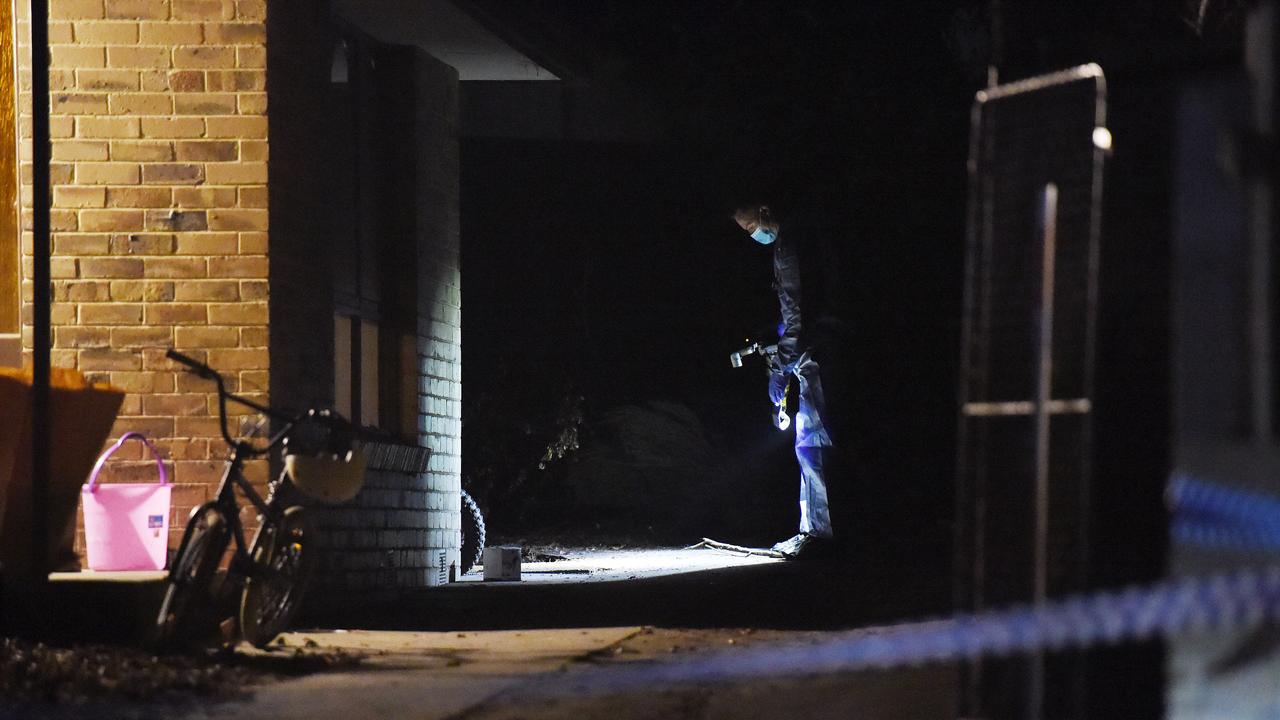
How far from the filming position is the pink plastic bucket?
7848mm

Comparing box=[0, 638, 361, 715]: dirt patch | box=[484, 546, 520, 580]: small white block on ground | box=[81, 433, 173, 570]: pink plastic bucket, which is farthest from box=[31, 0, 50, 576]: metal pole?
box=[484, 546, 520, 580]: small white block on ground

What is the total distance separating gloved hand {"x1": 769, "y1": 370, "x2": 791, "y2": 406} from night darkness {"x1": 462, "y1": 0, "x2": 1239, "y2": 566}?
2.14 meters

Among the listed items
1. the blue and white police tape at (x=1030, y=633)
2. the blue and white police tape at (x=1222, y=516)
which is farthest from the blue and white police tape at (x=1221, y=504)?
the blue and white police tape at (x=1030, y=633)

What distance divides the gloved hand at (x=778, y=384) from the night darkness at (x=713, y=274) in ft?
7.01

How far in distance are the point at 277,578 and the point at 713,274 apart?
14956mm

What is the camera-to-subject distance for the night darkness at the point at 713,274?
1830 cm

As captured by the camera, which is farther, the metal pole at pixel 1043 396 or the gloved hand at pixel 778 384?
the gloved hand at pixel 778 384

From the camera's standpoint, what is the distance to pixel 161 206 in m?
8.73

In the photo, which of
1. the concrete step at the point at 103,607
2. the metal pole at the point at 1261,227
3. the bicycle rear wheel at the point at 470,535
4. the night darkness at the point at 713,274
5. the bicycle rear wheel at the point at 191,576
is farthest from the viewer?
the night darkness at the point at 713,274

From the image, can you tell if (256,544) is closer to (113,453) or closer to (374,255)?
(113,453)

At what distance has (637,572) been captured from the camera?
13.6 metres

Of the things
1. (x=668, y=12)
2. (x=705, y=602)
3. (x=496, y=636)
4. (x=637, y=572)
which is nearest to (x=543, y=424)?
(x=668, y=12)

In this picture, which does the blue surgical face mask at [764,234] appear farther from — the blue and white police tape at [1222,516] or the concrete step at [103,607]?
the blue and white police tape at [1222,516]

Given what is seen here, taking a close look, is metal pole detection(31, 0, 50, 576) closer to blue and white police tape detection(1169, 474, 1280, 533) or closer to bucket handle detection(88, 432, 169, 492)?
bucket handle detection(88, 432, 169, 492)
